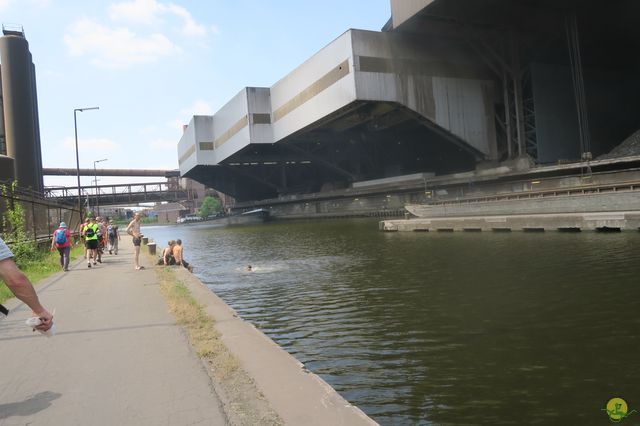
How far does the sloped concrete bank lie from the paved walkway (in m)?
0.50

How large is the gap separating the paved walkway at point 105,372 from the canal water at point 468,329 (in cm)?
193

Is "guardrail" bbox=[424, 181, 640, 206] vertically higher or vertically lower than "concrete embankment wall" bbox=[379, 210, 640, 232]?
higher

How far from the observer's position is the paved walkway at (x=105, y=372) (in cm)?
419

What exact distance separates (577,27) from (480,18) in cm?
986

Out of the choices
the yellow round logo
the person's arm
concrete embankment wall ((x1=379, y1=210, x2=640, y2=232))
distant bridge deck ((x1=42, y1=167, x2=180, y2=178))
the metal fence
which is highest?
distant bridge deck ((x1=42, y1=167, x2=180, y2=178))

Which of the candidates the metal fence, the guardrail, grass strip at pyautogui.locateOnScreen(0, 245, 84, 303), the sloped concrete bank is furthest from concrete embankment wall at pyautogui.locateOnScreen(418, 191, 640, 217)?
the metal fence

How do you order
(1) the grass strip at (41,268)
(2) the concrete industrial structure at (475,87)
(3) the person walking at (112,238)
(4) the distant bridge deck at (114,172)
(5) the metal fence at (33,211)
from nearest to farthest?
(1) the grass strip at (41,268) → (5) the metal fence at (33,211) → (3) the person walking at (112,238) → (2) the concrete industrial structure at (475,87) → (4) the distant bridge deck at (114,172)

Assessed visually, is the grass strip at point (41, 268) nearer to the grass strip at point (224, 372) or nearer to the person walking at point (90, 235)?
the person walking at point (90, 235)

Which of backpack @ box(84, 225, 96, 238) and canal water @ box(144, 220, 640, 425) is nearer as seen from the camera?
Result: canal water @ box(144, 220, 640, 425)

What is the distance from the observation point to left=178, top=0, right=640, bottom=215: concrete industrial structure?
149 ft

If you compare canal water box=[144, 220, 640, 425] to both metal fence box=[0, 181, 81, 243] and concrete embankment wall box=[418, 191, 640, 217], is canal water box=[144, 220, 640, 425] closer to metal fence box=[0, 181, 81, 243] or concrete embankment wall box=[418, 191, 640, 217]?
concrete embankment wall box=[418, 191, 640, 217]

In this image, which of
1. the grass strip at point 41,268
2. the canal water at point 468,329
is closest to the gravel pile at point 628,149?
the canal water at point 468,329

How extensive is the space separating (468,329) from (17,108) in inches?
1996

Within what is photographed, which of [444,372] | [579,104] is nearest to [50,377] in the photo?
[444,372]
